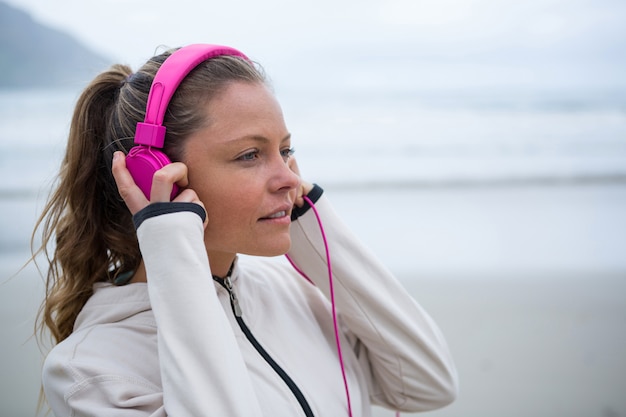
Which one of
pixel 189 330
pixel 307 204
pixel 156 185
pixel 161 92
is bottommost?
pixel 189 330

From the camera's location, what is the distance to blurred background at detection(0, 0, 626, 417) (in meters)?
2.92

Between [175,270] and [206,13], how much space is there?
6.19 metres

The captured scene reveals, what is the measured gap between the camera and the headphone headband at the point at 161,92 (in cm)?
121

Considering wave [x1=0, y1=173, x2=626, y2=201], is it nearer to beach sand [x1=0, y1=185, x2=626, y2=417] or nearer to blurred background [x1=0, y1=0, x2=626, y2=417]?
blurred background [x1=0, y1=0, x2=626, y2=417]

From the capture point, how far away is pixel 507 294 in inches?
135

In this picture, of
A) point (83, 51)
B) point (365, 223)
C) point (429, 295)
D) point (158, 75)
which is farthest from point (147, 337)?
point (83, 51)

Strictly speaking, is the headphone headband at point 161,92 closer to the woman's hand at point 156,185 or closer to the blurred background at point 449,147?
the woman's hand at point 156,185

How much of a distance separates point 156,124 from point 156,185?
0.16m

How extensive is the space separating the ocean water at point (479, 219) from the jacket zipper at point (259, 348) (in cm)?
68

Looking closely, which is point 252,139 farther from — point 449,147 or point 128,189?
point 449,147

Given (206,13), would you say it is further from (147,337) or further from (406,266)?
(147,337)

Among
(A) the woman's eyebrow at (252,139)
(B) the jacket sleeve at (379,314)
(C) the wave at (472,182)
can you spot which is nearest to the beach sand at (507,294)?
(C) the wave at (472,182)

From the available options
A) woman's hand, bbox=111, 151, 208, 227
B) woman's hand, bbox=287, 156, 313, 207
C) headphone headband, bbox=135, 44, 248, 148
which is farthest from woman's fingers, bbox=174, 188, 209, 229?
woman's hand, bbox=287, 156, 313, 207

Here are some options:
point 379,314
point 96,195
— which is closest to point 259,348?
point 379,314
